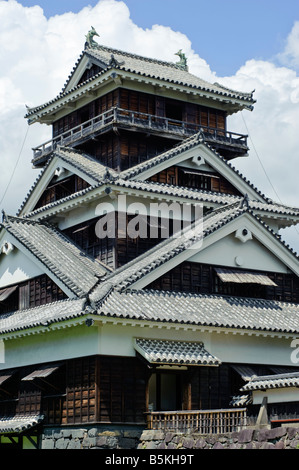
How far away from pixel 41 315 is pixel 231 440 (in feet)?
36.5

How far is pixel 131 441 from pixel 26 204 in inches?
645

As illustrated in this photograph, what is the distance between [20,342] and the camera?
1282 inches

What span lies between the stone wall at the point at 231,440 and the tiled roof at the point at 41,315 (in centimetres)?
487

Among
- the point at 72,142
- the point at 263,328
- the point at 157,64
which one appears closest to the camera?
the point at 263,328

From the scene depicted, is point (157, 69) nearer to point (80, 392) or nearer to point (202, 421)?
point (80, 392)

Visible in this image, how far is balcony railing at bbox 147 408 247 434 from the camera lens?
23.9m

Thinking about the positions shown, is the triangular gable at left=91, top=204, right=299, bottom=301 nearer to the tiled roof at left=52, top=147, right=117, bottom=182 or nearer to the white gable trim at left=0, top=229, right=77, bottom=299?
the white gable trim at left=0, top=229, right=77, bottom=299

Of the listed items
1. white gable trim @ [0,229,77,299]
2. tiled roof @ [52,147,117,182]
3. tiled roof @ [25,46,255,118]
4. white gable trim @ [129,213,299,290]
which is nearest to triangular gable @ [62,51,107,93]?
tiled roof @ [25,46,255,118]

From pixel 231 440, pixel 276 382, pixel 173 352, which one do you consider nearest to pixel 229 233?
pixel 173 352

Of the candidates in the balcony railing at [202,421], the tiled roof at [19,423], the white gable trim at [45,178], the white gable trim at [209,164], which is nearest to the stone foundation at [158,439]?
the balcony railing at [202,421]

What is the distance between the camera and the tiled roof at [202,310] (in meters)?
27.6
